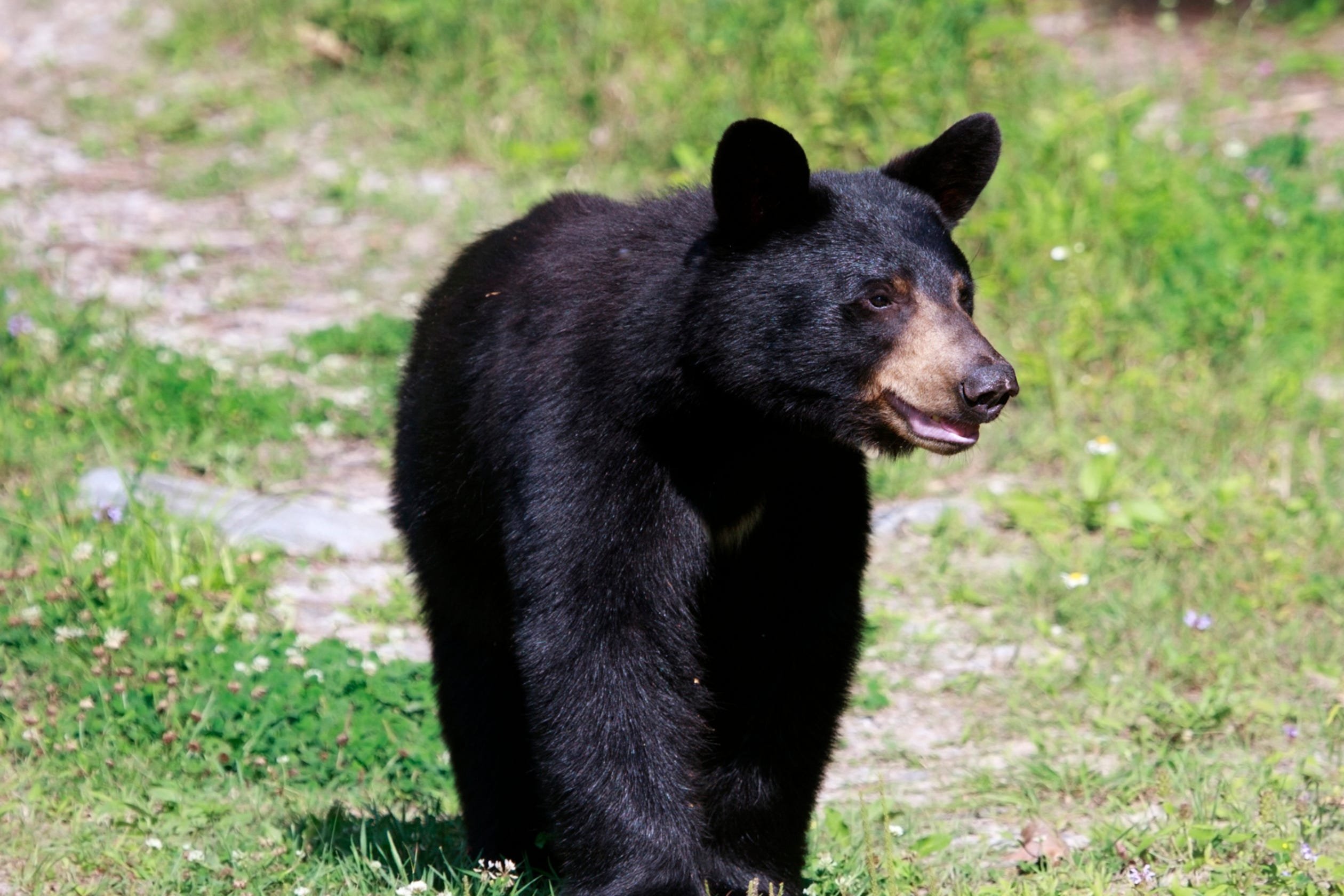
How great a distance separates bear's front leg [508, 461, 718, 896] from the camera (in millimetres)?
3254

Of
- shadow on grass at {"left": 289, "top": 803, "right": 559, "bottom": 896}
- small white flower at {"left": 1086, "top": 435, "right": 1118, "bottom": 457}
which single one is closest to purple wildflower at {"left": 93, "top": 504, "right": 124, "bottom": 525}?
shadow on grass at {"left": 289, "top": 803, "right": 559, "bottom": 896}

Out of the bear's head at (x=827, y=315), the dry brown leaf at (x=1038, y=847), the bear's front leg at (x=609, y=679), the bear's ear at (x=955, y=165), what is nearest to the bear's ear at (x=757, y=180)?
the bear's head at (x=827, y=315)

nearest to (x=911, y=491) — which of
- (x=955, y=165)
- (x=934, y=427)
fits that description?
(x=955, y=165)

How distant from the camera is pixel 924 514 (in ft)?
20.6

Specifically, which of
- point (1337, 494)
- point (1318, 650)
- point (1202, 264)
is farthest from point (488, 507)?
point (1202, 264)

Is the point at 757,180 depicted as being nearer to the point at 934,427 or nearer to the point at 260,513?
the point at 934,427

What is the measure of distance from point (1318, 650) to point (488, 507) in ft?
10.3

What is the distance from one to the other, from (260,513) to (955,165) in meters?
3.26

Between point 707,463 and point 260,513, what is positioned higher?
point 707,463

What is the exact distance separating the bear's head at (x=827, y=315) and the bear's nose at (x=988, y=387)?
1 cm

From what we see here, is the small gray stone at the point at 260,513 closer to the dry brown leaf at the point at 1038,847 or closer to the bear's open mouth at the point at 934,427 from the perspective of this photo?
the dry brown leaf at the point at 1038,847

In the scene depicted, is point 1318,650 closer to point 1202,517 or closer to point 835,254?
point 1202,517

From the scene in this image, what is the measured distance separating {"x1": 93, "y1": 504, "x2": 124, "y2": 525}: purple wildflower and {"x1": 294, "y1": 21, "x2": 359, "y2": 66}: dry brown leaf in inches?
229

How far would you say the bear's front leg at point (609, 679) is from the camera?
128 inches
